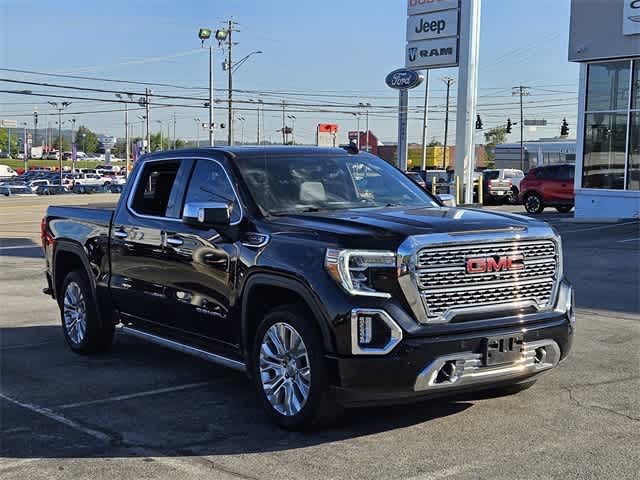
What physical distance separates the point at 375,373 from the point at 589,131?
2275 centimetres

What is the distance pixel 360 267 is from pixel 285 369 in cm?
92

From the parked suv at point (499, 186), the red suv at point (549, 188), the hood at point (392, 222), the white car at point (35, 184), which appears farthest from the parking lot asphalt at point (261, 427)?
the white car at point (35, 184)

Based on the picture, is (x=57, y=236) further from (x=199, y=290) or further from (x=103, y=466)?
(x=103, y=466)

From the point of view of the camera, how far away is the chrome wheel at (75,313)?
8048 mm

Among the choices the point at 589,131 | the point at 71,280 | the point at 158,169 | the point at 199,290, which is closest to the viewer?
the point at 199,290

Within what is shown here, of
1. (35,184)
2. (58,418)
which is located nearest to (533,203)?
(58,418)

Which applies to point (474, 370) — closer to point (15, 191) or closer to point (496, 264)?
point (496, 264)

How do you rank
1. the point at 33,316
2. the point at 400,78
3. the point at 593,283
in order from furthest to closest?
the point at 400,78
the point at 593,283
the point at 33,316

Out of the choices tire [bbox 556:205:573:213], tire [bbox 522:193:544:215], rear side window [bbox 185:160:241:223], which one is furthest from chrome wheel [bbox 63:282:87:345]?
tire [bbox 556:205:573:213]

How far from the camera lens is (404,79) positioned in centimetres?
3662

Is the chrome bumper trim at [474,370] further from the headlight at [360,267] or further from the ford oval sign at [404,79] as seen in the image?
the ford oval sign at [404,79]

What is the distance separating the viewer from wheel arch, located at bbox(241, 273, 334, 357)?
523 centimetres

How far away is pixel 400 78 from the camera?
1447 inches

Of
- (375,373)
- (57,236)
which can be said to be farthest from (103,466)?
(57,236)
